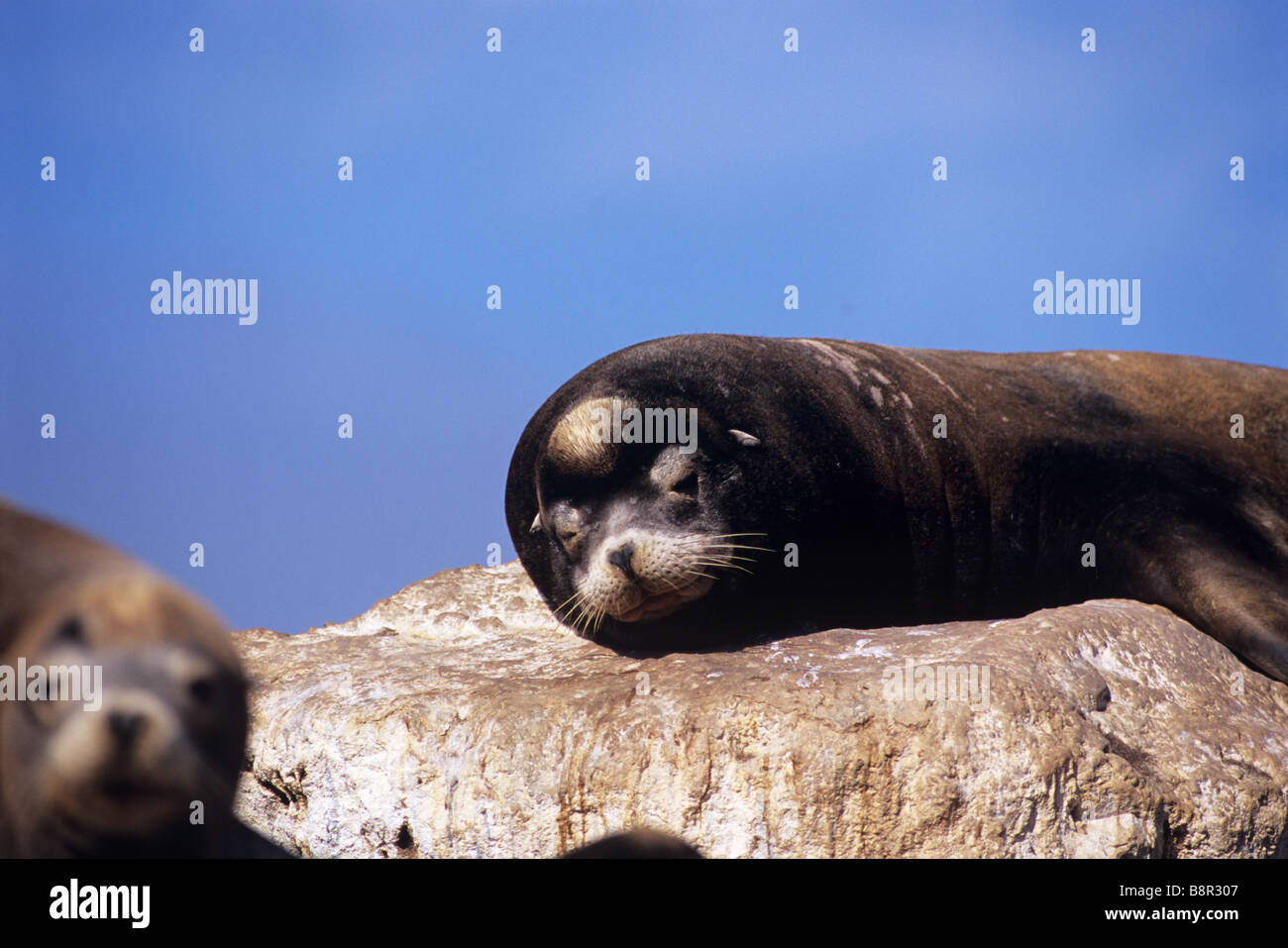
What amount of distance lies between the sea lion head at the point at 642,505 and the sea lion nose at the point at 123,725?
4771mm

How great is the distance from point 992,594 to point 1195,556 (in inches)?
53.2

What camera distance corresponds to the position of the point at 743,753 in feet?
15.1

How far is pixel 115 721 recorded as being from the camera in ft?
3.99

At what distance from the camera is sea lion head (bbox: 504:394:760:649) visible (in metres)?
6.06

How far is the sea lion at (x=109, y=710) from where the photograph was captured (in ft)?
4.07

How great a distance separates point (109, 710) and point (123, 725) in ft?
0.09

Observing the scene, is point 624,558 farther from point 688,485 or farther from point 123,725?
point 123,725

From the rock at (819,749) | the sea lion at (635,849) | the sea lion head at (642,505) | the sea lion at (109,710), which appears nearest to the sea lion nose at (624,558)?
the sea lion head at (642,505)

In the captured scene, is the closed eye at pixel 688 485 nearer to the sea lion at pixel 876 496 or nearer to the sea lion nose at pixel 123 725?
the sea lion at pixel 876 496

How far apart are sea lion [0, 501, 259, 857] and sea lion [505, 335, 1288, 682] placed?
15.3ft

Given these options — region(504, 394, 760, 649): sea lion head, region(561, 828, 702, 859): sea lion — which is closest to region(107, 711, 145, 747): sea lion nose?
region(561, 828, 702, 859): sea lion
